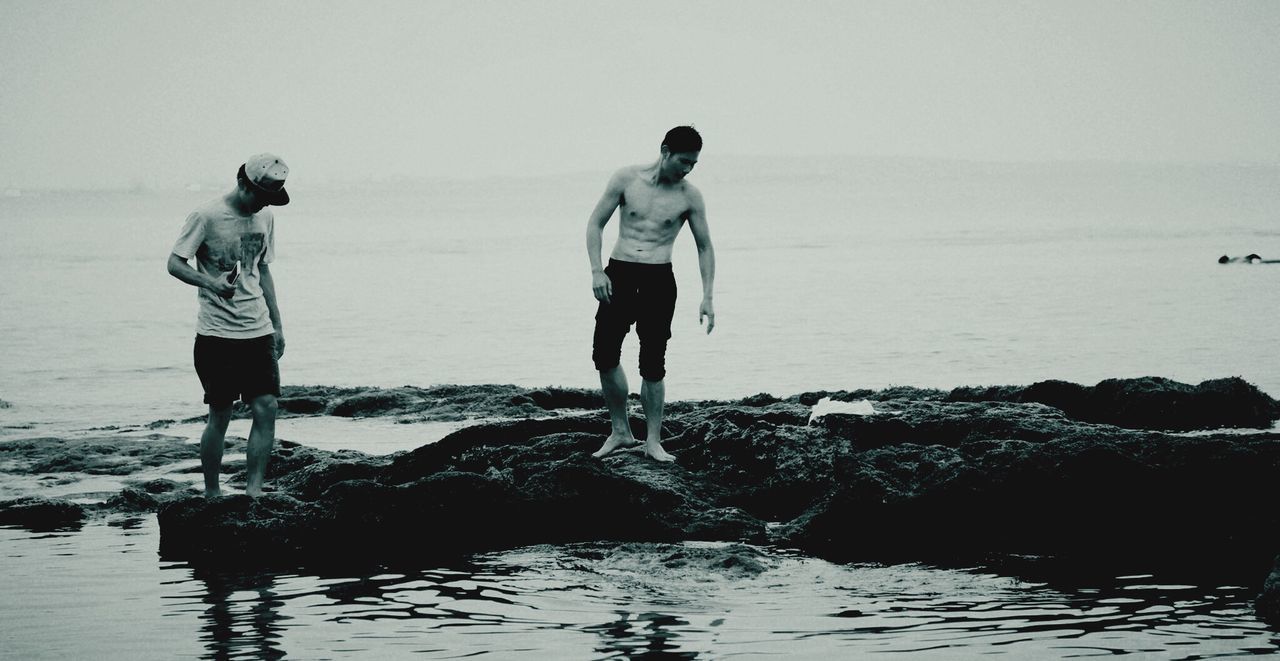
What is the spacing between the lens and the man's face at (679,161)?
7.32m

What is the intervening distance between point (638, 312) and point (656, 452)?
776 mm

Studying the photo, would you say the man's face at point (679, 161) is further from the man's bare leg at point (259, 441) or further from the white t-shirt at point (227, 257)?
Result: the man's bare leg at point (259, 441)

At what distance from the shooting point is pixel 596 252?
7.47 metres

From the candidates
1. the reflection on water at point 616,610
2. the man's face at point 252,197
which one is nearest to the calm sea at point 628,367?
the reflection on water at point 616,610

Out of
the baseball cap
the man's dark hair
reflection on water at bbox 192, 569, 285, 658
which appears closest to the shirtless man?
the man's dark hair

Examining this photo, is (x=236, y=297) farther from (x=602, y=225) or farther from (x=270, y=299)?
(x=602, y=225)

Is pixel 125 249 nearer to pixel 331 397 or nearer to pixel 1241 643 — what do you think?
pixel 331 397

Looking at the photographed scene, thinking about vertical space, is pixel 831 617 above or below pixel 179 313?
below

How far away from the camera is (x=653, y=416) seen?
7527mm

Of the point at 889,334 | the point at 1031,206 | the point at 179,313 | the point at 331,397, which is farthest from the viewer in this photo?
the point at 1031,206

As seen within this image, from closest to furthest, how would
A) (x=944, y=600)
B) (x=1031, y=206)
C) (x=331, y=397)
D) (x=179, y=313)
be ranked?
(x=944, y=600) < (x=331, y=397) < (x=179, y=313) < (x=1031, y=206)

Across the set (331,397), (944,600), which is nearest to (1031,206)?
(331,397)

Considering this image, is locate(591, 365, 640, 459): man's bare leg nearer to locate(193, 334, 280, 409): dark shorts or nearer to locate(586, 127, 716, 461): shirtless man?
locate(586, 127, 716, 461): shirtless man

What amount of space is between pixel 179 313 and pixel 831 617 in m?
21.0
